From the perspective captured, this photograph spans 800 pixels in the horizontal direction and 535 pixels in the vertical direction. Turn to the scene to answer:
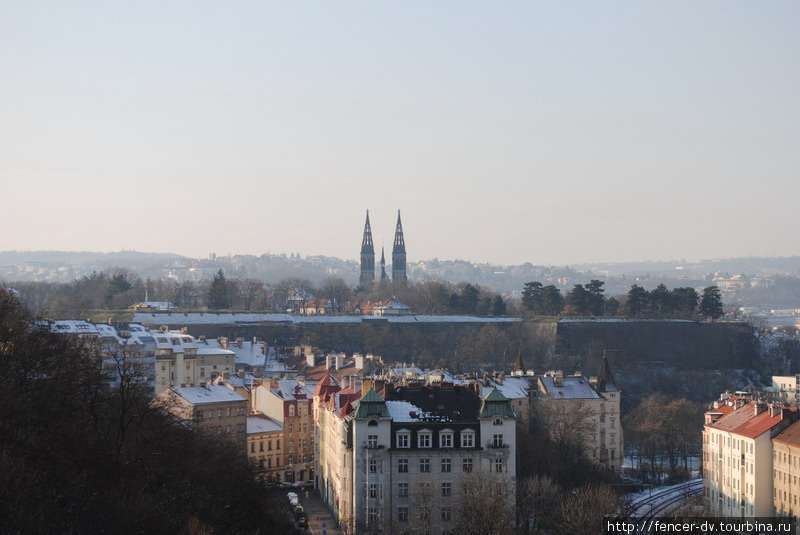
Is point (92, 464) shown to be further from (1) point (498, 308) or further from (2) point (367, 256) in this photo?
(2) point (367, 256)

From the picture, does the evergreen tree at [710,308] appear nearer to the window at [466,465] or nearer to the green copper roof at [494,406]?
the green copper roof at [494,406]

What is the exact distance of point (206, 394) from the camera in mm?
47219

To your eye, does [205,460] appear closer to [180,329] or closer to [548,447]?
[548,447]

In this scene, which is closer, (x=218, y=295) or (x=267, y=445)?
(x=267, y=445)

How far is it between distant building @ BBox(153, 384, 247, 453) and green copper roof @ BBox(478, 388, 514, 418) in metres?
12.4

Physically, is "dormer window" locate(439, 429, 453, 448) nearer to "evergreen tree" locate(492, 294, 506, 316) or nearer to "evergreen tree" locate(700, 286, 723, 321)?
"evergreen tree" locate(492, 294, 506, 316)

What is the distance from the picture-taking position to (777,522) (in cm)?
3656

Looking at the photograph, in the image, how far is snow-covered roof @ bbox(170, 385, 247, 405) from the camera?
151ft

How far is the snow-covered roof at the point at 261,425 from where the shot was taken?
47.9 meters

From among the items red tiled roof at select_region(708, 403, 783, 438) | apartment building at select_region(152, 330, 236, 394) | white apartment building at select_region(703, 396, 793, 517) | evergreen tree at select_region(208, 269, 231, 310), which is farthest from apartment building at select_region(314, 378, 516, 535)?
evergreen tree at select_region(208, 269, 231, 310)

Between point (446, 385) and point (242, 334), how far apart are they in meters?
56.7

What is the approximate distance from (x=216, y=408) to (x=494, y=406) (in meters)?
15.2

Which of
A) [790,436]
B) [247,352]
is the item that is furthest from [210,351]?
[790,436]

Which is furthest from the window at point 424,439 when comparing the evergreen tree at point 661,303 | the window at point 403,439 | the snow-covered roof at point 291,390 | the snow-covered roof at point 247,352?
the evergreen tree at point 661,303
